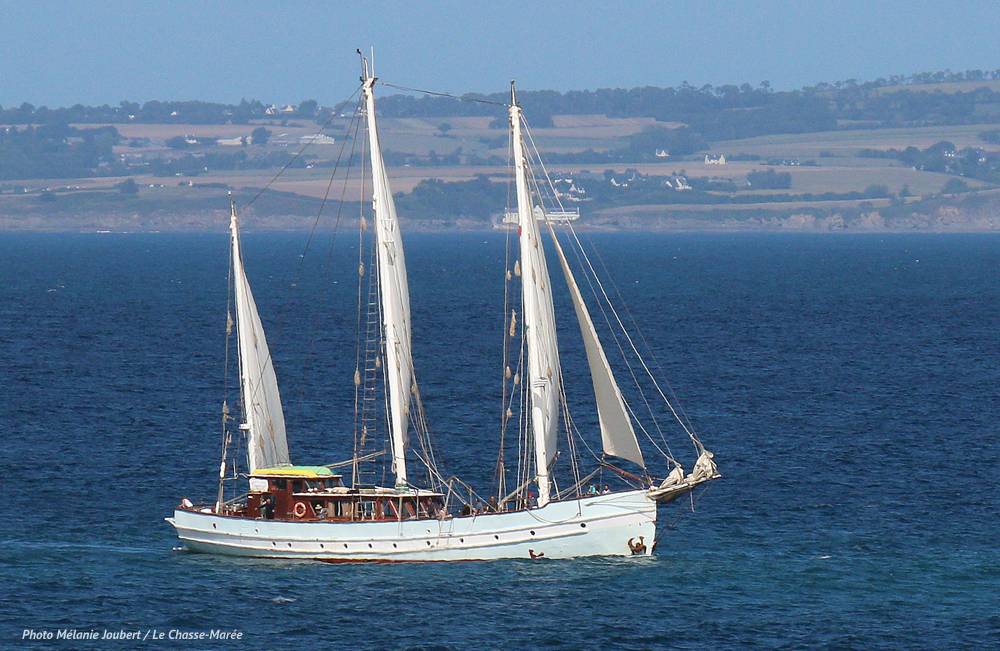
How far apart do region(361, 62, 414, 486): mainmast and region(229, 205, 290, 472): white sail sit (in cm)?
626

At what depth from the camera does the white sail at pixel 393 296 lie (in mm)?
58000

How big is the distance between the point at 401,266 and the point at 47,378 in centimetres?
6045

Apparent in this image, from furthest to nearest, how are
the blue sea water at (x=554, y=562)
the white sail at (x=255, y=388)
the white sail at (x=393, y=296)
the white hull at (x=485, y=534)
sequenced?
the white sail at (x=255, y=388)
the white sail at (x=393, y=296)
the white hull at (x=485, y=534)
the blue sea water at (x=554, y=562)

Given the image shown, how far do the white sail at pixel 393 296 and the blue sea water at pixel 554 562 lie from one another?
5.91 m

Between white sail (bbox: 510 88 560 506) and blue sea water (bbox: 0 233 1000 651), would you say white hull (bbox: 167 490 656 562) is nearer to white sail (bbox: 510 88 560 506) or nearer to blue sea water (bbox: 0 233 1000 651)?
blue sea water (bbox: 0 233 1000 651)

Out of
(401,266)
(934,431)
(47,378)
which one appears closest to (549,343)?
(401,266)

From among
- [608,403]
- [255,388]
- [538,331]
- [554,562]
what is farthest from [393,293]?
[554,562]

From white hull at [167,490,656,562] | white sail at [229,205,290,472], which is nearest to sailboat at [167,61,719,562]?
white hull at [167,490,656,562]

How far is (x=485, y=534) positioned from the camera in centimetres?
5691

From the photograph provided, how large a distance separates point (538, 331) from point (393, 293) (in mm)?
5980

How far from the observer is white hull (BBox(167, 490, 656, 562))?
186 feet

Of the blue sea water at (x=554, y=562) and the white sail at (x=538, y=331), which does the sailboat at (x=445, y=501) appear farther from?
the blue sea water at (x=554, y=562)

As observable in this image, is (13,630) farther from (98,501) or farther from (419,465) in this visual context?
(419,465)

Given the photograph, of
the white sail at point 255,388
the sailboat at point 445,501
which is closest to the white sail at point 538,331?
the sailboat at point 445,501
